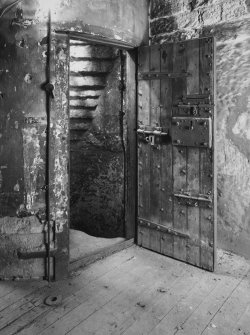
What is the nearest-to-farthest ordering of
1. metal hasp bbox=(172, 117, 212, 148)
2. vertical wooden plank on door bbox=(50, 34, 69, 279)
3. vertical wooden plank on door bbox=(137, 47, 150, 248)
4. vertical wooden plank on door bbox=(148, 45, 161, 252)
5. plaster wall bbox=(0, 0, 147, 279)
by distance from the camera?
1. plaster wall bbox=(0, 0, 147, 279)
2. vertical wooden plank on door bbox=(50, 34, 69, 279)
3. metal hasp bbox=(172, 117, 212, 148)
4. vertical wooden plank on door bbox=(148, 45, 161, 252)
5. vertical wooden plank on door bbox=(137, 47, 150, 248)

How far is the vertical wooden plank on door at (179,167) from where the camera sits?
343 centimetres

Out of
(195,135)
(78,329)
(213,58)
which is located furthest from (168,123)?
(78,329)

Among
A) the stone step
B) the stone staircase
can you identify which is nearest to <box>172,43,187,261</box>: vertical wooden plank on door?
the stone staircase

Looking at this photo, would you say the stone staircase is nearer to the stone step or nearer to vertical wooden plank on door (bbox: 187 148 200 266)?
the stone step

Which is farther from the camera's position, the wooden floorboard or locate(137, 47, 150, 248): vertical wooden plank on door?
locate(137, 47, 150, 248): vertical wooden plank on door

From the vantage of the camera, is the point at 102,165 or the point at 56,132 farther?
the point at 102,165

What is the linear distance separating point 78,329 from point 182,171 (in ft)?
6.12

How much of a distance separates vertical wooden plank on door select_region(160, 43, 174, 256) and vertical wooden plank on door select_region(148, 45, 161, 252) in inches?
2.2

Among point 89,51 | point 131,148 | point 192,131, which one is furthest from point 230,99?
point 89,51

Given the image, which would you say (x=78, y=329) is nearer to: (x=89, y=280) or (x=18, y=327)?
(x=18, y=327)

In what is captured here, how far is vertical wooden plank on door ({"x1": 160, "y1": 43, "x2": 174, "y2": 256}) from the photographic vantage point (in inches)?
140

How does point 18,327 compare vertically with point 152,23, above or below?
below

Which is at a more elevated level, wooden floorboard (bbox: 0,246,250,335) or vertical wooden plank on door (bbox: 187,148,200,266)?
vertical wooden plank on door (bbox: 187,148,200,266)

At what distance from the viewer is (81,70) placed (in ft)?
14.8
